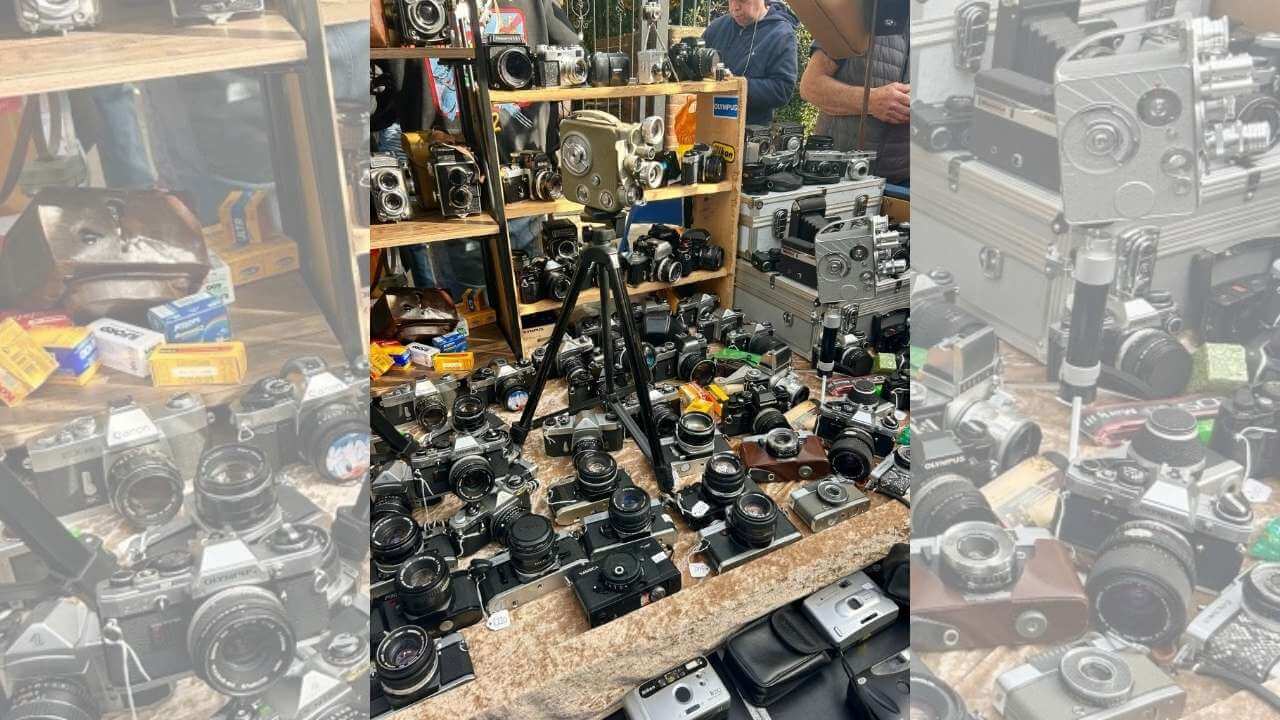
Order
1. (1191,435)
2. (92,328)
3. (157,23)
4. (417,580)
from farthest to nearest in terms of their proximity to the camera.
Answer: (417,580)
(92,328)
(157,23)
(1191,435)

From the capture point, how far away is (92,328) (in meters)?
1.21

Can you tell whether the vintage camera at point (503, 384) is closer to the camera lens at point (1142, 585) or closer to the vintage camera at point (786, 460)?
the vintage camera at point (786, 460)

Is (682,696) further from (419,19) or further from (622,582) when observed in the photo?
(419,19)

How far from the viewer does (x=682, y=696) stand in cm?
140

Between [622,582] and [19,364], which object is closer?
[19,364]

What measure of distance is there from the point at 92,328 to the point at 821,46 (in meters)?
2.79

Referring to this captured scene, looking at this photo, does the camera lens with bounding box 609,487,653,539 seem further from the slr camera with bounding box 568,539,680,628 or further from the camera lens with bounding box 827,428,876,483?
the camera lens with bounding box 827,428,876,483

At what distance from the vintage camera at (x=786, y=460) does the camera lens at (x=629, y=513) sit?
0.44m

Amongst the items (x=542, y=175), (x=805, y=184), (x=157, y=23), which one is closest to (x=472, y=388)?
(x=542, y=175)

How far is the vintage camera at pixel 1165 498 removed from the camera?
892mm

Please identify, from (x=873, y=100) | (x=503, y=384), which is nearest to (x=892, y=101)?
(x=873, y=100)

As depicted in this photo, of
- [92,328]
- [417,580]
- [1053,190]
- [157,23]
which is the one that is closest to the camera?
[1053,190]

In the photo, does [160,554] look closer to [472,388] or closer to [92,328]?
[92,328]

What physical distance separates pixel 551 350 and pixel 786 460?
2.48 ft
